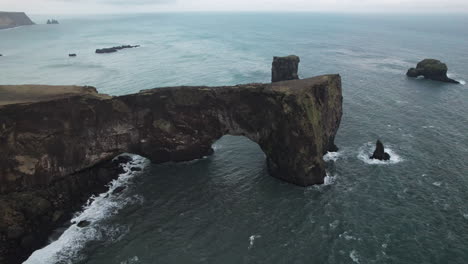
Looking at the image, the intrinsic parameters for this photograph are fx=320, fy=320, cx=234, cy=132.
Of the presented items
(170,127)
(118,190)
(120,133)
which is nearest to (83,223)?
(118,190)

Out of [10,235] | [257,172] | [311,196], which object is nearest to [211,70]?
[257,172]

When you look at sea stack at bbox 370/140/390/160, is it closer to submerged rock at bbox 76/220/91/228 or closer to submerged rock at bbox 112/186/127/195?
submerged rock at bbox 112/186/127/195

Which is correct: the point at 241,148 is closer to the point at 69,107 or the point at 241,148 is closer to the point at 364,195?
the point at 364,195

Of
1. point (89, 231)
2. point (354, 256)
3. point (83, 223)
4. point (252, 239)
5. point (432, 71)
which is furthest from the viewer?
point (432, 71)

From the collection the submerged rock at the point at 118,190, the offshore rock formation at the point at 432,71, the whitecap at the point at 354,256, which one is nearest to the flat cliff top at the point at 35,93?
the submerged rock at the point at 118,190

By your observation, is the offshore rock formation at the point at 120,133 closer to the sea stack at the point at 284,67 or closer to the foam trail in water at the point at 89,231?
the foam trail in water at the point at 89,231

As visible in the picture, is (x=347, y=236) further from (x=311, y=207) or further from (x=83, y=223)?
(x=83, y=223)
